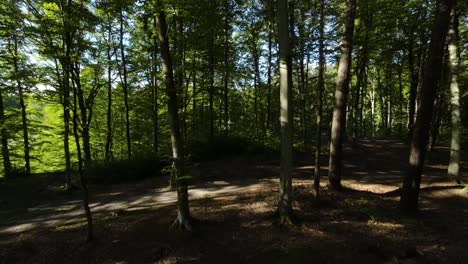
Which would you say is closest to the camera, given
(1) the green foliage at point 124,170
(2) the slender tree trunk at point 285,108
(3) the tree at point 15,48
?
(2) the slender tree trunk at point 285,108

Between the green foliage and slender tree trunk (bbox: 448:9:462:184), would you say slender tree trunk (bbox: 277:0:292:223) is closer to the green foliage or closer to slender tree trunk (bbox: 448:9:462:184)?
slender tree trunk (bbox: 448:9:462:184)

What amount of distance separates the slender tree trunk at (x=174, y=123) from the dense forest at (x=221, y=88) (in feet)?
0.11

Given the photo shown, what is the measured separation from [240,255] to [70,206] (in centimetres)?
787

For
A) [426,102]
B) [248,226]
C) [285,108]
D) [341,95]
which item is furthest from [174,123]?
[426,102]

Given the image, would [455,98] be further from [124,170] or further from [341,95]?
[124,170]

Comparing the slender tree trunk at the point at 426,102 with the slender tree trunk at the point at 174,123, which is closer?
the slender tree trunk at the point at 174,123

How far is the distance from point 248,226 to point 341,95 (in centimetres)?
498

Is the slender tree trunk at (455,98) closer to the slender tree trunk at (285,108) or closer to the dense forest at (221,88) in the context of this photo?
the dense forest at (221,88)

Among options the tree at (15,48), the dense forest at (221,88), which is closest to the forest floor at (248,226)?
the dense forest at (221,88)

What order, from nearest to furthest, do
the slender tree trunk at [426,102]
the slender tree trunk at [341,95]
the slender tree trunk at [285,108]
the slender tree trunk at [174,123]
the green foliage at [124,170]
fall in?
the slender tree trunk at [285,108] < the slender tree trunk at [174,123] < the slender tree trunk at [426,102] < the slender tree trunk at [341,95] < the green foliage at [124,170]

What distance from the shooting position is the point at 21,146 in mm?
18172

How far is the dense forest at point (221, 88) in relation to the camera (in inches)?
270

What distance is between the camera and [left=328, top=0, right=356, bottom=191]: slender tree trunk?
8.38m

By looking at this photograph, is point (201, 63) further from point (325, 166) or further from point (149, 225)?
point (149, 225)
